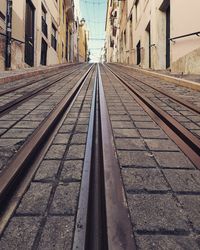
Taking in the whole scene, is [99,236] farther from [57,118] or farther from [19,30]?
[19,30]

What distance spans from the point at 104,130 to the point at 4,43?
10072 millimetres

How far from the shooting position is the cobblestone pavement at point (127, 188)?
1421mm

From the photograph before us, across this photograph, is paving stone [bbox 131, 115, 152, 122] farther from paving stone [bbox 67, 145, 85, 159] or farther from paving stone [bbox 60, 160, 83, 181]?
paving stone [bbox 60, 160, 83, 181]

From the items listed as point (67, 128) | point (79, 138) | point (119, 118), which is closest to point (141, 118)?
point (119, 118)

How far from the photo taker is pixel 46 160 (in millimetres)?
2414

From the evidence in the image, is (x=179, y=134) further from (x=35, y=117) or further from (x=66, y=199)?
(x=35, y=117)

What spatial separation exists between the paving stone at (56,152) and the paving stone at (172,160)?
871 mm

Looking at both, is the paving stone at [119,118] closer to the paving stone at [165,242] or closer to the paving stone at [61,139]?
the paving stone at [61,139]

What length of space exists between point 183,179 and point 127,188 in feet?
1.53

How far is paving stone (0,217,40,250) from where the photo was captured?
1.36m

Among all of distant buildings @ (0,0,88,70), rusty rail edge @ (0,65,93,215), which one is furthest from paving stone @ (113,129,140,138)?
distant buildings @ (0,0,88,70)

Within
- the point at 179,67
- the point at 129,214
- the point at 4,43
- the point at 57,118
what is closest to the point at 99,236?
the point at 129,214

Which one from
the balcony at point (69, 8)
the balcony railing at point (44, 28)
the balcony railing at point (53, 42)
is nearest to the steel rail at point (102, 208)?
the balcony railing at point (44, 28)

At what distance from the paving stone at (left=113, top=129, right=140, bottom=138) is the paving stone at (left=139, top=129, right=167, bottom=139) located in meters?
0.07
